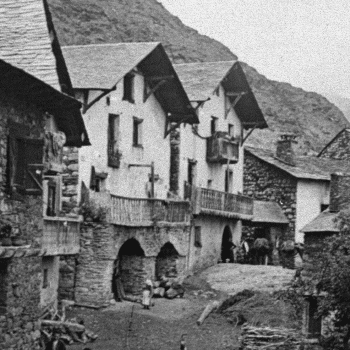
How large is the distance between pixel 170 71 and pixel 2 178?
2170 cm

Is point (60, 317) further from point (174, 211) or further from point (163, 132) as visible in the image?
point (163, 132)

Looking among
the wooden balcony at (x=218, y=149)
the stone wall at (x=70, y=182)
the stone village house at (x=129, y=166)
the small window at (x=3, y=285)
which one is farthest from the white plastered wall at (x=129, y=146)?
the small window at (x=3, y=285)

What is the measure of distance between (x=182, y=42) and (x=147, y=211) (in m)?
83.3

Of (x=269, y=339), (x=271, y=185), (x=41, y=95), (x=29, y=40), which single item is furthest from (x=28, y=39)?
(x=271, y=185)

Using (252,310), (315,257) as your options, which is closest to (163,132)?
(252,310)

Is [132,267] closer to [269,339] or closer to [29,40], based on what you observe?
[269,339]

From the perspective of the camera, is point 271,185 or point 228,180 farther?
point 271,185

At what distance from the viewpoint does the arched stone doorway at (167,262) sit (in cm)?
4144

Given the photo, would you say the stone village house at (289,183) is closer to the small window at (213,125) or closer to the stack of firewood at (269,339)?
the small window at (213,125)

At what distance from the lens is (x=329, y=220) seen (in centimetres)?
3288

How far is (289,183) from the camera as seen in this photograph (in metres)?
53.1

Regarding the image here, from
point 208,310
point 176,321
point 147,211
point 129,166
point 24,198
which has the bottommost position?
point 176,321

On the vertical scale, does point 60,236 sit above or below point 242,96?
below

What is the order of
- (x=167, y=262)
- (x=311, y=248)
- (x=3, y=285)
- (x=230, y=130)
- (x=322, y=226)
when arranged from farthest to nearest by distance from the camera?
(x=230, y=130) < (x=167, y=262) < (x=311, y=248) < (x=322, y=226) < (x=3, y=285)
